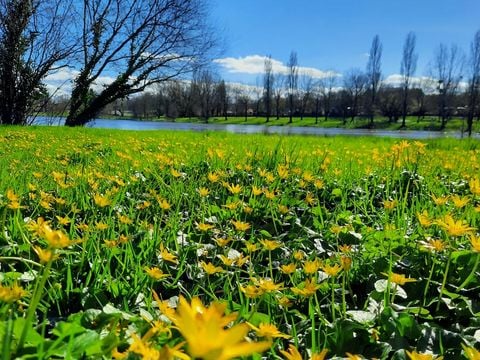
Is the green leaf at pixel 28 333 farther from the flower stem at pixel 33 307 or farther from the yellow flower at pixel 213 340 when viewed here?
the yellow flower at pixel 213 340

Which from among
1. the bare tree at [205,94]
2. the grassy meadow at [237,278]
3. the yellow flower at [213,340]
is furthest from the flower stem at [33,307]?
the bare tree at [205,94]

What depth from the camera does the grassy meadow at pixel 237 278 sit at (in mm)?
642

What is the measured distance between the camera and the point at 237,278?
111 centimetres

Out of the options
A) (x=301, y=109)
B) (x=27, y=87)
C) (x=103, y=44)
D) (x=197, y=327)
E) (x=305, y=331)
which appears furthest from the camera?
(x=301, y=109)

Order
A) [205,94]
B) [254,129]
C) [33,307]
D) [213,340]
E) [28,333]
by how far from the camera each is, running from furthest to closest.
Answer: [205,94], [254,129], [28,333], [33,307], [213,340]

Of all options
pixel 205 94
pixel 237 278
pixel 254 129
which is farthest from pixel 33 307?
pixel 205 94

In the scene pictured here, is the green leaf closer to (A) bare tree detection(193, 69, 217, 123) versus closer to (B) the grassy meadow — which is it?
(B) the grassy meadow

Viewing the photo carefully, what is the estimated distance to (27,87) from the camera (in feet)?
48.2

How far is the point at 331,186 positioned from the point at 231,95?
7451cm

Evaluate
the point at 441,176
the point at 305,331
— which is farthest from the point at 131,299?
the point at 441,176

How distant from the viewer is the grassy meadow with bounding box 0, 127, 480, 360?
0.64 meters

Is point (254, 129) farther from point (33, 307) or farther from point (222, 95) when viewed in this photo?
point (222, 95)

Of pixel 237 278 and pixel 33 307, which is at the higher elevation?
pixel 33 307

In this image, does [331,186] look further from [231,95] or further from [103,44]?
[231,95]
